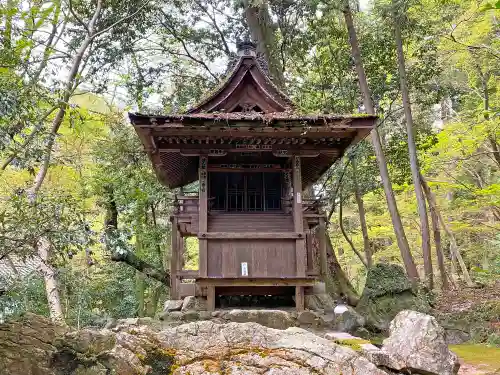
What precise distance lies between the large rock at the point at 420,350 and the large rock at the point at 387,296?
4.33 m

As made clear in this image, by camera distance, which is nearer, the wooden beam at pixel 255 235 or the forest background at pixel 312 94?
the wooden beam at pixel 255 235

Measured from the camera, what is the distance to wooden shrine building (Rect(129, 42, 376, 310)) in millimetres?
8688

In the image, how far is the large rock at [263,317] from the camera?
8352 millimetres

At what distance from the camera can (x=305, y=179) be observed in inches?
512

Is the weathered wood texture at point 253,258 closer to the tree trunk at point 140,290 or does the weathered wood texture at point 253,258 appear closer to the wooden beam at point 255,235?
the wooden beam at point 255,235

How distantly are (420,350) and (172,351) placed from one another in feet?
Answer: 9.68

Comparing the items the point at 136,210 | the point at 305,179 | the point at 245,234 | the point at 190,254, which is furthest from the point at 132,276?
the point at 245,234

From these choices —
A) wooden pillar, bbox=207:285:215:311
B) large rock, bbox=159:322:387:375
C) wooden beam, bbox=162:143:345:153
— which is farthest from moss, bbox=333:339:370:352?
wooden beam, bbox=162:143:345:153

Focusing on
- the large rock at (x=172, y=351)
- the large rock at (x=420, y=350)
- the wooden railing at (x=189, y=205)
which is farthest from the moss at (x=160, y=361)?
the wooden railing at (x=189, y=205)

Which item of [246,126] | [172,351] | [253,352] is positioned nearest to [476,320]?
[246,126]

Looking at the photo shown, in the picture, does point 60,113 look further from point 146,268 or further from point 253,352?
point 253,352

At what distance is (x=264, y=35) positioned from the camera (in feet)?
51.5

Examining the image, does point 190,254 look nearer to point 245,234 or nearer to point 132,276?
point 132,276

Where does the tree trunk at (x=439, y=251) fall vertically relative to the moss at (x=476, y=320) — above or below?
above
